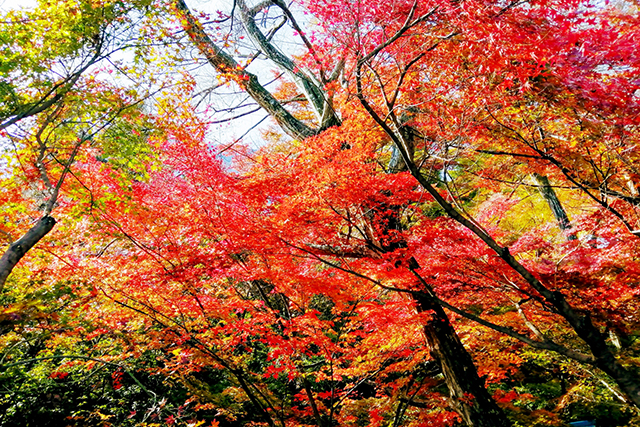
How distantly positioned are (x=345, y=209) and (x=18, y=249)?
463 centimetres

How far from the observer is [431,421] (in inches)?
258

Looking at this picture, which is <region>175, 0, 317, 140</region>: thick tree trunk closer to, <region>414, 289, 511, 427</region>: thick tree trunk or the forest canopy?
the forest canopy

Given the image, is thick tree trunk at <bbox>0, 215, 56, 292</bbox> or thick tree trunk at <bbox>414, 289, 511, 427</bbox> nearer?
thick tree trunk at <bbox>0, 215, 56, 292</bbox>

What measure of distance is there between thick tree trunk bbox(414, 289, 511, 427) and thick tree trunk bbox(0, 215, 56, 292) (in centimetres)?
483

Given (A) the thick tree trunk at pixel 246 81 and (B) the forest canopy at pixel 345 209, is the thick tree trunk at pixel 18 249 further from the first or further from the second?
(A) the thick tree trunk at pixel 246 81

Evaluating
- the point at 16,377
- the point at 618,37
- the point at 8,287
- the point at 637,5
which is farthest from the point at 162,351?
the point at 637,5

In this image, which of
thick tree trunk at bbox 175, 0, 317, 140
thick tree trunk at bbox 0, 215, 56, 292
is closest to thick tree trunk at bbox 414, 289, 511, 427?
thick tree trunk at bbox 175, 0, 317, 140

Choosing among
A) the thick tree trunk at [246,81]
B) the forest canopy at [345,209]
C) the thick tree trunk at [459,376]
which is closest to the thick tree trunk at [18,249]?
the forest canopy at [345,209]

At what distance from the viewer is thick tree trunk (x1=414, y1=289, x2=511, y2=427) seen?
18.6 feet

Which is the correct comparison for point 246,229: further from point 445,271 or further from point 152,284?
point 445,271

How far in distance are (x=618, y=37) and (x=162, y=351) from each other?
10.2 meters

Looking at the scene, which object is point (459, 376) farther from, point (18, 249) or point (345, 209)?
point (18, 249)

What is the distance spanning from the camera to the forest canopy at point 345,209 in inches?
171

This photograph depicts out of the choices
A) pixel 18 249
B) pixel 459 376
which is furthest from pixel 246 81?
pixel 459 376
